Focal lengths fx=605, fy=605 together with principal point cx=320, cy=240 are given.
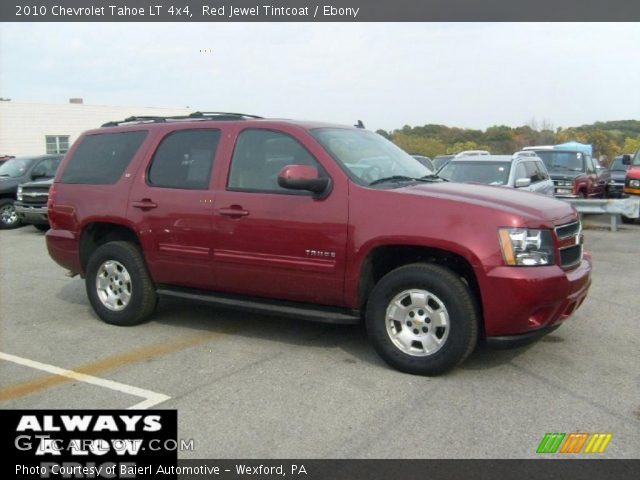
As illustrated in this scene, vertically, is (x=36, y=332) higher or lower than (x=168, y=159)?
lower

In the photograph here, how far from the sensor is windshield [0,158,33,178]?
50.2ft

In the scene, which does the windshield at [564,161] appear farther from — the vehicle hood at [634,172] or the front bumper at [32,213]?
the front bumper at [32,213]

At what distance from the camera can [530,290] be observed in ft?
13.6

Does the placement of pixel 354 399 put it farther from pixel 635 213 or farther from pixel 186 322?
pixel 635 213

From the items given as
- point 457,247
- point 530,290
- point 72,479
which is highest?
point 457,247

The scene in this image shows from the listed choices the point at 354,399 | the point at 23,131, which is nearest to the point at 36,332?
the point at 354,399

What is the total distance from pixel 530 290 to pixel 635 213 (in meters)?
9.77

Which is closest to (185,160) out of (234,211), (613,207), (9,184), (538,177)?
(234,211)

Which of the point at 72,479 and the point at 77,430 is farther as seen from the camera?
the point at 77,430

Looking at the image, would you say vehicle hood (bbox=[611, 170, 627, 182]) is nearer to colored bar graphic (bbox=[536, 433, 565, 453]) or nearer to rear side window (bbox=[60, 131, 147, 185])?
rear side window (bbox=[60, 131, 147, 185])

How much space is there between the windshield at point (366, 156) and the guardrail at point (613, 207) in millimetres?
7829

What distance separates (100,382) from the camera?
4492 millimetres

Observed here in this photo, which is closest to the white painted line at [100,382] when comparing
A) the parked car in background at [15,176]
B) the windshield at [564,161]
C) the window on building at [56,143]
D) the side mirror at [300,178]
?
the side mirror at [300,178]

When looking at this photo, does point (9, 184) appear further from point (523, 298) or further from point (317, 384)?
point (523, 298)
